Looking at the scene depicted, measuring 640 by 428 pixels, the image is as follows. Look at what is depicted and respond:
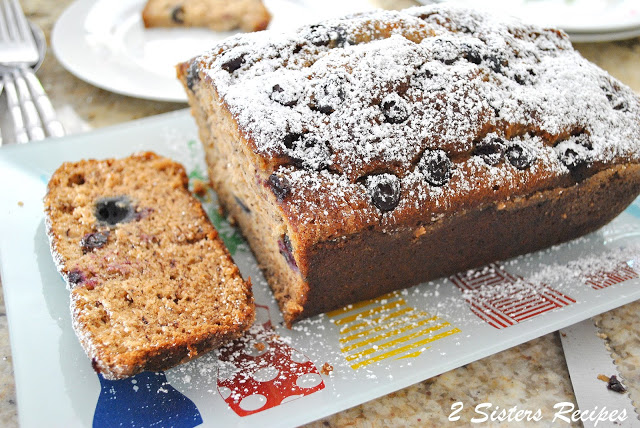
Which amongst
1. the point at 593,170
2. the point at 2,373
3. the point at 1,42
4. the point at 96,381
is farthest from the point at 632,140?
the point at 1,42

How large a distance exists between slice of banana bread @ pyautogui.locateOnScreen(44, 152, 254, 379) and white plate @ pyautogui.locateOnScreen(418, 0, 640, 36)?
6.97 ft

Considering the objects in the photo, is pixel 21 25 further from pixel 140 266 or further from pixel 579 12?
pixel 579 12

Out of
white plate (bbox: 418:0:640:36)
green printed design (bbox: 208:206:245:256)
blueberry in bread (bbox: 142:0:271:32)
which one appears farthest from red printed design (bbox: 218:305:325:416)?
white plate (bbox: 418:0:640:36)

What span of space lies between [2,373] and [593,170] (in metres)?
1.89

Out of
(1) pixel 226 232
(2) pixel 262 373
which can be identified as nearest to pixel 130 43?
(1) pixel 226 232

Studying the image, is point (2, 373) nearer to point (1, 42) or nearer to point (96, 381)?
point (96, 381)

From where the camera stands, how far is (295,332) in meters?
1.77

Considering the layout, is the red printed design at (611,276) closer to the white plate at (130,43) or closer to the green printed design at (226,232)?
the green printed design at (226,232)

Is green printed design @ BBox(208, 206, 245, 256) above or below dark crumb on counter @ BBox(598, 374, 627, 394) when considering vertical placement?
below

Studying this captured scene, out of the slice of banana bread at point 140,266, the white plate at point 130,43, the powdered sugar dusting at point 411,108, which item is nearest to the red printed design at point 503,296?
the powdered sugar dusting at point 411,108

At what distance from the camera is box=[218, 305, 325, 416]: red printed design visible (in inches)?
59.9

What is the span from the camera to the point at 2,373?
1.62 m

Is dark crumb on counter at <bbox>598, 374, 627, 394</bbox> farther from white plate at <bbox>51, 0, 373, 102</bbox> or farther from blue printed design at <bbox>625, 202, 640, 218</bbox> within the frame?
white plate at <bbox>51, 0, 373, 102</bbox>

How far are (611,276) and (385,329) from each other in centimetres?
81
